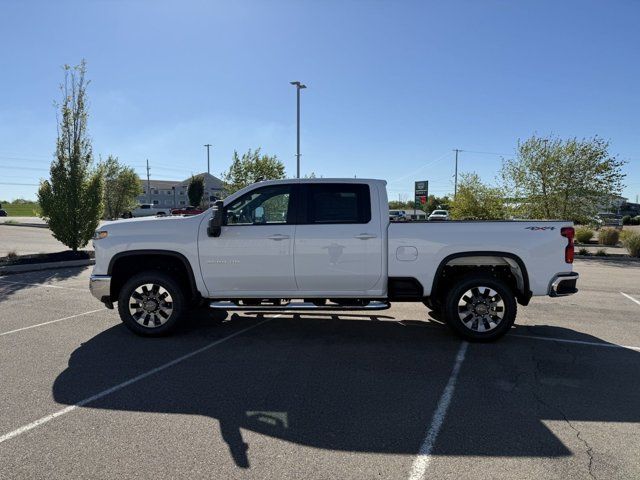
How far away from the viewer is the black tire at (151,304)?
5645 mm

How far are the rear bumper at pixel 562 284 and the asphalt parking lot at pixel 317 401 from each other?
2.39 feet

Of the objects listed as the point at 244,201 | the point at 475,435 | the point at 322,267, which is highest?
the point at 244,201

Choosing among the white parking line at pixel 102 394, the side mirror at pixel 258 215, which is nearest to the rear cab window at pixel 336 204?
the side mirror at pixel 258 215

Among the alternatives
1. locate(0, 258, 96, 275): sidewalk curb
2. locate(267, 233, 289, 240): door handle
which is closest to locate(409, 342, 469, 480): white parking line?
locate(267, 233, 289, 240): door handle

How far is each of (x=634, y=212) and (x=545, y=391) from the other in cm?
10506

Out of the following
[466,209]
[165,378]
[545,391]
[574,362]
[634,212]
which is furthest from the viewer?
[634,212]

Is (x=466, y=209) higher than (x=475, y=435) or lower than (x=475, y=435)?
higher

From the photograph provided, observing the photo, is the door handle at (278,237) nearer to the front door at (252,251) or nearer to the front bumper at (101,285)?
the front door at (252,251)

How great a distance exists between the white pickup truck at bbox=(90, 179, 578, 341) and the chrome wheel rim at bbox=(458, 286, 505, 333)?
13 millimetres

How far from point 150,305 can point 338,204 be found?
283cm

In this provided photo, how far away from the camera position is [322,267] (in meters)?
5.52

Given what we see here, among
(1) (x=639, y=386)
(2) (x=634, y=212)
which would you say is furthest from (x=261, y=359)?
(2) (x=634, y=212)

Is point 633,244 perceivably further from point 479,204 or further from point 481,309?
point 481,309

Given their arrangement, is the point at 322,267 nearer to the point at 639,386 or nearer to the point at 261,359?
the point at 261,359
